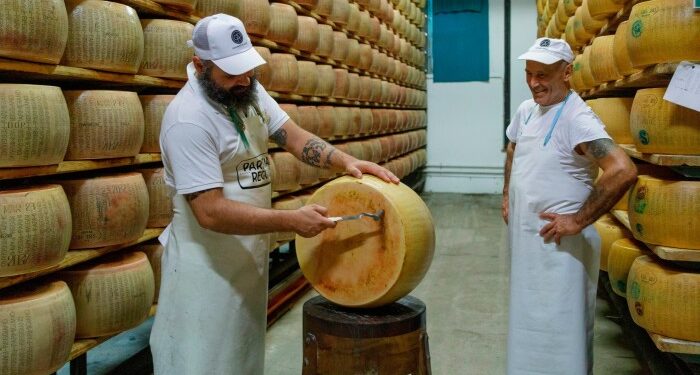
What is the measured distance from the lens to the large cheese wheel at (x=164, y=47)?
2.73 m

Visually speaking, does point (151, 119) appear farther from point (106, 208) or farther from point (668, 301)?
point (668, 301)

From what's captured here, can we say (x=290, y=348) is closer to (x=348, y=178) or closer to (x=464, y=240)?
(x=348, y=178)

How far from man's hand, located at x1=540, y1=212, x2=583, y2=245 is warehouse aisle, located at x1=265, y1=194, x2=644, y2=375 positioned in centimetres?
102

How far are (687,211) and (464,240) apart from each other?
153 inches

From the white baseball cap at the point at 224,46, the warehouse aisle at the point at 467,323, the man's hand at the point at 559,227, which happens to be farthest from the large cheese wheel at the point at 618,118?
the white baseball cap at the point at 224,46

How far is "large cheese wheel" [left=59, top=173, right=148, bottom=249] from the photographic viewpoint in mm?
2344

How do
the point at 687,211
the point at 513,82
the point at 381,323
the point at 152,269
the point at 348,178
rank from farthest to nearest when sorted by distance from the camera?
the point at 513,82, the point at 152,269, the point at 687,211, the point at 348,178, the point at 381,323

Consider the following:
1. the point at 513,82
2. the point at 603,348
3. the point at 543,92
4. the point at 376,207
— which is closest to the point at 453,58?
the point at 513,82

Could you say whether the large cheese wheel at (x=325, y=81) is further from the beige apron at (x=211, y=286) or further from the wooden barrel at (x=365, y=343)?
the wooden barrel at (x=365, y=343)

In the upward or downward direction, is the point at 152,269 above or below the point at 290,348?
above

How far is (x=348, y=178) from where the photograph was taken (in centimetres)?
196

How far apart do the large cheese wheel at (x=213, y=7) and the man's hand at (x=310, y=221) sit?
1.69m

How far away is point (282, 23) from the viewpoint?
13.3ft

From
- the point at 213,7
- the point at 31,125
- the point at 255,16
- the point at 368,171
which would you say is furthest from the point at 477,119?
the point at 31,125
